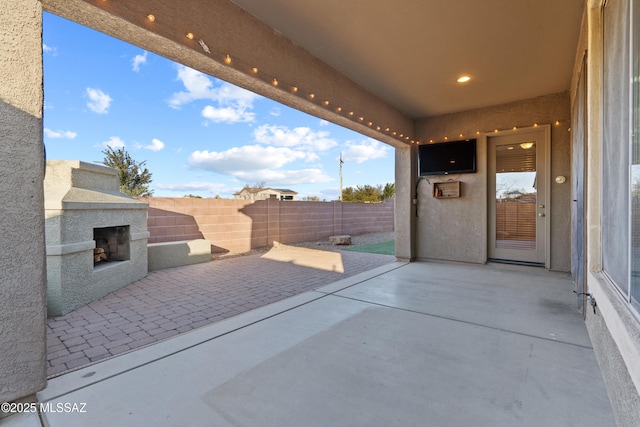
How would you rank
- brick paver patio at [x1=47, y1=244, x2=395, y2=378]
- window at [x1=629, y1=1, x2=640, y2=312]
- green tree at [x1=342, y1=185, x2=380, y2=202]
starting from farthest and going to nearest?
→ green tree at [x1=342, y1=185, x2=380, y2=202] < brick paver patio at [x1=47, y1=244, x2=395, y2=378] < window at [x1=629, y1=1, x2=640, y2=312]

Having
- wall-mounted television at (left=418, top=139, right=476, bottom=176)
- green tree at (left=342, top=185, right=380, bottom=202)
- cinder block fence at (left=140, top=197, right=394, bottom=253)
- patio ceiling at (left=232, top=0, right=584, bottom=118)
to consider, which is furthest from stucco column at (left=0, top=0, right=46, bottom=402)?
green tree at (left=342, top=185, right=380, bottom=202)

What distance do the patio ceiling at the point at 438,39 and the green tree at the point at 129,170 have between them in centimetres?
1247

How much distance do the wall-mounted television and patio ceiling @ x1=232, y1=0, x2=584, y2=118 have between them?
1160 mm

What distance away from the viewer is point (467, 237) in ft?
17.9

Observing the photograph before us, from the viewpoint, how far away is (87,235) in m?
3.45

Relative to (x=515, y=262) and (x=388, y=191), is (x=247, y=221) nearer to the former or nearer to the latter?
(x=515, y=262)

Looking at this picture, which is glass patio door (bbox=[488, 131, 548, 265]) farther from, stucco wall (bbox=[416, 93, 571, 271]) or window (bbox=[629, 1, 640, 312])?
window (bbox=[629, 1, 640, 312])

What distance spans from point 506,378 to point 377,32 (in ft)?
10.6

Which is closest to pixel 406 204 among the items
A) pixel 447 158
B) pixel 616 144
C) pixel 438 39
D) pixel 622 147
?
pixel 447 158

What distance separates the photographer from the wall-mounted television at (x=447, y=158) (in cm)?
543

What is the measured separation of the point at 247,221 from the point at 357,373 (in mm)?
6475

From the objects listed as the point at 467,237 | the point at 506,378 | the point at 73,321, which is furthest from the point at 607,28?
the point at 73,321

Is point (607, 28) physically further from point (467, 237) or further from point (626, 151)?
point (467, 237)

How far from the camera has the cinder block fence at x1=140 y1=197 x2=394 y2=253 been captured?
6457mm
